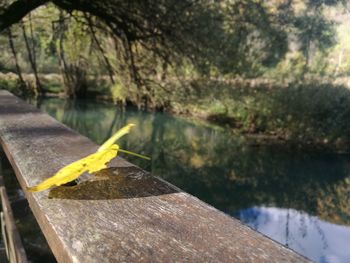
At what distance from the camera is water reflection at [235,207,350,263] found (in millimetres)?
4145

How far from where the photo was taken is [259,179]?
6645 millimetres

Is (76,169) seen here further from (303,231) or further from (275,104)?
(275,104)

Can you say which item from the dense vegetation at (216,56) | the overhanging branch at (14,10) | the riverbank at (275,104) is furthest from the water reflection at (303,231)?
the riverbank at (275,104)

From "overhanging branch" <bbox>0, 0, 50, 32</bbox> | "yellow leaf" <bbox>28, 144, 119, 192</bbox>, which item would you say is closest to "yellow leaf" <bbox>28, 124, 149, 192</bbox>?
"yellow leaf" <bbox>28, 144, 119, 192</bbox>

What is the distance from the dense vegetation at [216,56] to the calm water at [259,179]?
3.22 ft

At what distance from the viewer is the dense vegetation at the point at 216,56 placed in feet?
20.0

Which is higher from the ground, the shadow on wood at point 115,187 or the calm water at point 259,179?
the shadow on wood at point 115,187

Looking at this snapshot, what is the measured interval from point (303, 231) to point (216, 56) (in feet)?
12.6

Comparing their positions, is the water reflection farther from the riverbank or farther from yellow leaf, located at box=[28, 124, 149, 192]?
the riverbank

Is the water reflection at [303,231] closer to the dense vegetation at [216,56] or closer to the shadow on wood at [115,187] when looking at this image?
the dense vegetation at [216,56]

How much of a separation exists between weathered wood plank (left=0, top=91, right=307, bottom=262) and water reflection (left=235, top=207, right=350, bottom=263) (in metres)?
3.39

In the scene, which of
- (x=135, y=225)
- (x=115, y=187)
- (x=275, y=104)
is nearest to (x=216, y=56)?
(x=275, y=104)

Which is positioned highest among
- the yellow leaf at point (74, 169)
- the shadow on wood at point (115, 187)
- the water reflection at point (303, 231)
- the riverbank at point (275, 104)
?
the yellow leaf at point (74, 169)

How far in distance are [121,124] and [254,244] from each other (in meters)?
10.2
